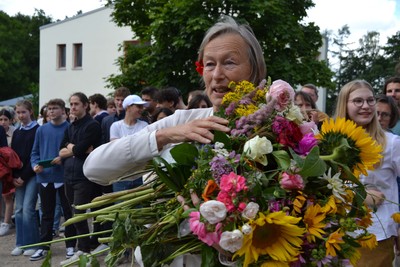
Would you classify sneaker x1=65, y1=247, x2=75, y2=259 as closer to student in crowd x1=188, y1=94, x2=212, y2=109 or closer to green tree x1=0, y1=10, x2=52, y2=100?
student in crowd x1=188, y1=94, x2=212, y2=109

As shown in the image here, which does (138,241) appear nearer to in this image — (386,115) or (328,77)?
Answer: (386,115)

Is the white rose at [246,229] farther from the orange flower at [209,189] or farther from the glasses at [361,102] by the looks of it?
the glasses at [361,102]

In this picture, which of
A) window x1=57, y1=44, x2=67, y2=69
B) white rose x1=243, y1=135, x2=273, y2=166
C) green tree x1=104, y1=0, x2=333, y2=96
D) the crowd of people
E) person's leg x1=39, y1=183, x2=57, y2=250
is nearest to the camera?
white rose x1=243, y1=135, x2=273, y2=166

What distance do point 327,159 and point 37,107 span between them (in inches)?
1656

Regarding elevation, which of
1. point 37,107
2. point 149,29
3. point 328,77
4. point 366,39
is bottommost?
point 37,107

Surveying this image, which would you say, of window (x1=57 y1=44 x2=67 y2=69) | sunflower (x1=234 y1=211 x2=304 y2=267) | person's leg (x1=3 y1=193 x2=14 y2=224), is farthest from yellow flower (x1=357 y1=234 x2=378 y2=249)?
window (x1=57 y1=44 x2=67 y2=69)

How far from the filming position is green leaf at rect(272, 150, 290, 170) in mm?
1715

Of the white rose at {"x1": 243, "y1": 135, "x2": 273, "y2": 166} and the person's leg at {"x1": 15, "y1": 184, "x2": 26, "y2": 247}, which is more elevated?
the white rose at {"x1": 243, "y1": 135, "x2": 273, "y2": 166}

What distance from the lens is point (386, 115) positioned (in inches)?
210

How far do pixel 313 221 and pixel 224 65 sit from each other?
798 mm

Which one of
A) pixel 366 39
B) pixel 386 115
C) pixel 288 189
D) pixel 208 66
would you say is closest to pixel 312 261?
pixel 288 189

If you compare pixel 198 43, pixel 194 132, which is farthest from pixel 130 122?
pixel 198 43

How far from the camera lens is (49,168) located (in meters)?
7.01

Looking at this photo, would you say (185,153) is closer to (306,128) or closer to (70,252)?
(306,128)
